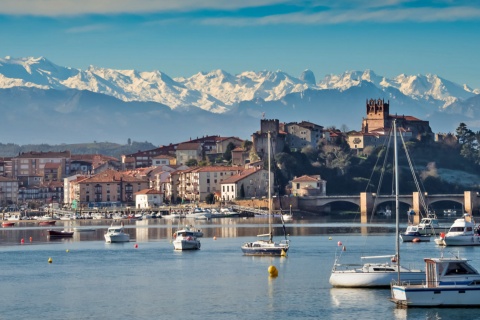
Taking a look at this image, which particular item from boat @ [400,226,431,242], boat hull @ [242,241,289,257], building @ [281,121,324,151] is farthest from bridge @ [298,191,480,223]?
boat hull @ [242,241,289,257]

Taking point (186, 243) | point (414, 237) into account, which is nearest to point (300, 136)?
point (414, 237)

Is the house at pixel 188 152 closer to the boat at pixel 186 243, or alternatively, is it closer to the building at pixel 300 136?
the building at pixel 300 136

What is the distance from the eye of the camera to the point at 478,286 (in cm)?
4175

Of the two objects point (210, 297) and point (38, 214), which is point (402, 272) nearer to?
point (210, 297)

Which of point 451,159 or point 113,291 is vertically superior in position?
point 451,159

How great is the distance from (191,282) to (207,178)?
105 m

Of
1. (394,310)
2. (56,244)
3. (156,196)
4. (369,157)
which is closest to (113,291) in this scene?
(394,310)

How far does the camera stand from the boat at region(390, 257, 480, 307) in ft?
137

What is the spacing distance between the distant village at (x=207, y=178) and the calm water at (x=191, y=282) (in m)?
64.3

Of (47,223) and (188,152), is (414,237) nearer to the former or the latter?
(47,223)

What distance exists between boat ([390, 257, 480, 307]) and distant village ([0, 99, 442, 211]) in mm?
105632

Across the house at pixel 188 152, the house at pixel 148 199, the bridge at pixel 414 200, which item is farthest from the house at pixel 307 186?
the house at pixel 188 152

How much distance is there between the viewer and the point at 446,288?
41719mm

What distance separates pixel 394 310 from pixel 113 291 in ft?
45.2
